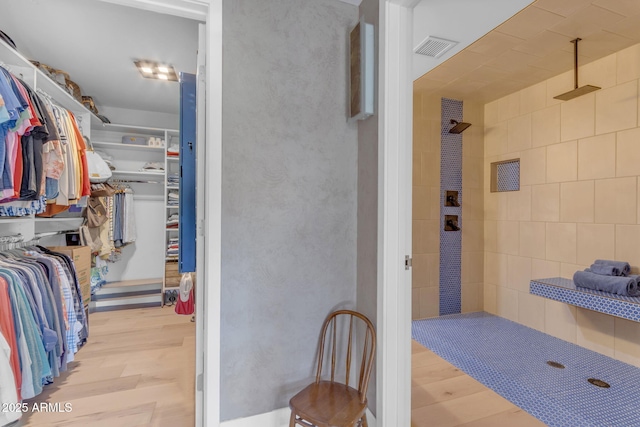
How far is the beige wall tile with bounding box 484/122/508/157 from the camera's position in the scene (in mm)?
3441

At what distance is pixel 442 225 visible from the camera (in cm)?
348

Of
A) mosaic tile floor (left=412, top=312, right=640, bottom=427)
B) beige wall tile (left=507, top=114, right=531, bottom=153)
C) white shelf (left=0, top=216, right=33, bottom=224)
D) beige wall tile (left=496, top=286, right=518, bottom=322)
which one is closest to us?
mosaic tile floor (left=412, top=312, right=640, bottom=427)

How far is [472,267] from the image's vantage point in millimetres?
3631

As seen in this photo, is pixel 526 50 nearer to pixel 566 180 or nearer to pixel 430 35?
pixel 430 35

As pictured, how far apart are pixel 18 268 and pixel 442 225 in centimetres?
356

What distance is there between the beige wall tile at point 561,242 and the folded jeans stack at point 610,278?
27 centimetres

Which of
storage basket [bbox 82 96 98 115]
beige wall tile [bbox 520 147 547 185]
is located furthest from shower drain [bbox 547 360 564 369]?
storage basket [bbox 82 96 98 115]

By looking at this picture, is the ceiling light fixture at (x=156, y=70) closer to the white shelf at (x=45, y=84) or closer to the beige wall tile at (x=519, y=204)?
the white shelf at (x=45, y=84)

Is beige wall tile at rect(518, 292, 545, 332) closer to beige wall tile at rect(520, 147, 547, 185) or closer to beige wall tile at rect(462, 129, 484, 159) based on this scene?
beige wall tile at rect(520, 147, 547, 185)

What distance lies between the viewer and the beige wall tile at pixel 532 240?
121 inches

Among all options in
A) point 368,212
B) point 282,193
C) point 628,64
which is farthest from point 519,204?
point 282,193

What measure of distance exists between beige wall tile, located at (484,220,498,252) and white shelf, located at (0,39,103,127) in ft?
14.6

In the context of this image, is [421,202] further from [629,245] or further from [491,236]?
[629,245]

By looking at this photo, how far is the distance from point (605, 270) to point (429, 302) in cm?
153
